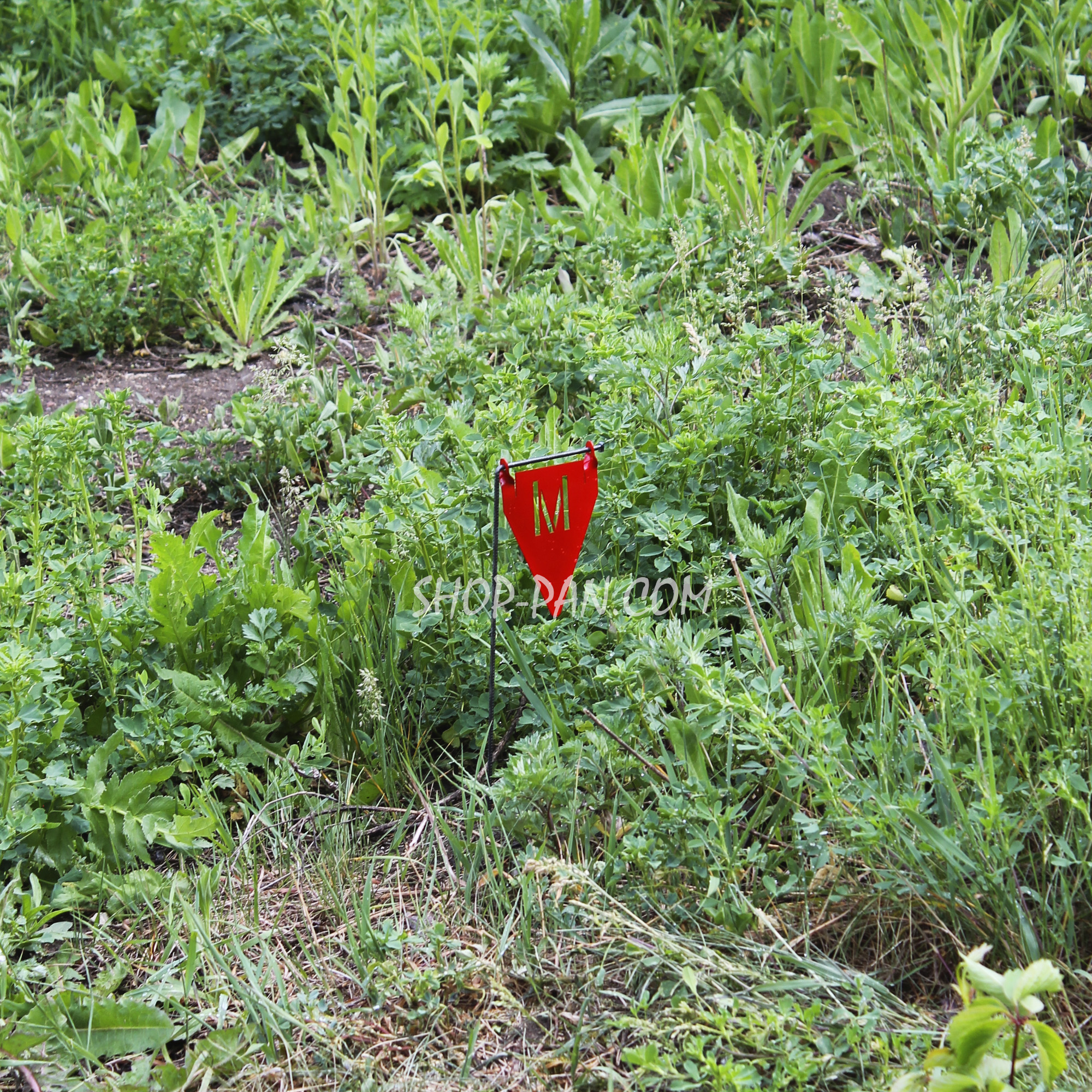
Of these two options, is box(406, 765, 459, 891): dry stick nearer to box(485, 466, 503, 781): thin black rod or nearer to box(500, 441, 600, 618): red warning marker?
box(485, 466, 503, 781): thin black rod

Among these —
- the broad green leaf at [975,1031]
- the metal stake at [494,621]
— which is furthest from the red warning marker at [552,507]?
the broad green leaf at [975,1031]

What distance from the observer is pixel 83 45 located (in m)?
5.36

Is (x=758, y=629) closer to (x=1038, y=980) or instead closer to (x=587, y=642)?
(x=587, y=642)

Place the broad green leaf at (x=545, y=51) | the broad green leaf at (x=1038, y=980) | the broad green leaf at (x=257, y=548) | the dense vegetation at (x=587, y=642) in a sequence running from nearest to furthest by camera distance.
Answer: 1. the broad green leaf at (x=1038, y=980)
2. the dense vegetation at (x=587, y=642)
3. the broad green leaf at (x=257, y=548)
4. the broad green leaf at (x=545, y=51)

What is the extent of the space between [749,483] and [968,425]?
1.54 ft

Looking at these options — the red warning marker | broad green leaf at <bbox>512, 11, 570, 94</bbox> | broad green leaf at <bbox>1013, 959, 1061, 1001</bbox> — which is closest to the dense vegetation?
broad green leaf at <bbox>1013, 959, 1061, 1001</bbox>

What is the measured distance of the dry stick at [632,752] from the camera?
6.00ft

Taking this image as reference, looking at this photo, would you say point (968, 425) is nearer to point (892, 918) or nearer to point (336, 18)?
point (892, 918)

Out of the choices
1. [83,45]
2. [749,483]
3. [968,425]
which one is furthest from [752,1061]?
[83,45]

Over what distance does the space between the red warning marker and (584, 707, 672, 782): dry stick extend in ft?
0.95

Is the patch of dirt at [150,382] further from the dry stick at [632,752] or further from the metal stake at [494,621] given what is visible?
the dry stick at [632,752]

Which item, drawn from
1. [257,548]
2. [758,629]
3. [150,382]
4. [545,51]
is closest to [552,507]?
[758,629]

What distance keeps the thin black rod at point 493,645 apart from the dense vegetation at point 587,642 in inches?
1.7

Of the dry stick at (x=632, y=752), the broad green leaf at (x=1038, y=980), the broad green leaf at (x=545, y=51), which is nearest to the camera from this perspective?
the broad green leaf at (x=1038, y=980)
